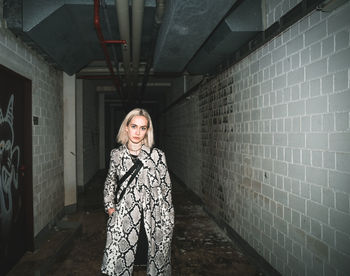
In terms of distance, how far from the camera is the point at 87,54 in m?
5.13

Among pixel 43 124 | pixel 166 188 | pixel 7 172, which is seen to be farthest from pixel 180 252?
pixel 43 124

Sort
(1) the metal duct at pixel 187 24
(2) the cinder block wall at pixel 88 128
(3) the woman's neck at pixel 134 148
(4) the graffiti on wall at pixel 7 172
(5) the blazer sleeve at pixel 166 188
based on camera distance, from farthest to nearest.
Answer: (2) the cinder block wall at pixel 88 128, (4) the graffiti on wall at pixel 7 172, (1) the metal duct at pixel 187 24, (3) the woman's neck at pixel 134 148, (5) the blazer sleeve at pixel 166 188

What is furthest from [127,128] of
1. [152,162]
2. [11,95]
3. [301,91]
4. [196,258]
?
[196,258]

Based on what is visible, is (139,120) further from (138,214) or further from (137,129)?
(138,214)

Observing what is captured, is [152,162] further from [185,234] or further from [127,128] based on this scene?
[185,234]

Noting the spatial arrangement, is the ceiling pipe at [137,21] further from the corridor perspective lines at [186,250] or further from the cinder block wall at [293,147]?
the corridor perspective lines at [186,250]

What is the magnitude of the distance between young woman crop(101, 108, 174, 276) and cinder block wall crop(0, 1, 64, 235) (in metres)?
1.74

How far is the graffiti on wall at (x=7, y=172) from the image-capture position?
3023 millimetres

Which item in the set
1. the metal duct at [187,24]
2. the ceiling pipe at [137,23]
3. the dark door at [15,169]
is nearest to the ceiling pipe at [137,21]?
the ceiling pipe at [137,23]

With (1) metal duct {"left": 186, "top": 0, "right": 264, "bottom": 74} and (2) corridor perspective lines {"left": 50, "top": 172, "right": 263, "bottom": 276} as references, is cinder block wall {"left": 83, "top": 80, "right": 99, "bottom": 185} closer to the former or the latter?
(2) corridor perspective lines {"left": 50, "top": 172, "right": 263, "bottom": 276}

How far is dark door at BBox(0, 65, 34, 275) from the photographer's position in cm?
306

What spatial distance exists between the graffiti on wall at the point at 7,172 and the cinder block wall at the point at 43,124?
531mm

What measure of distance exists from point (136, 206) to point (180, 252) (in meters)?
1.91

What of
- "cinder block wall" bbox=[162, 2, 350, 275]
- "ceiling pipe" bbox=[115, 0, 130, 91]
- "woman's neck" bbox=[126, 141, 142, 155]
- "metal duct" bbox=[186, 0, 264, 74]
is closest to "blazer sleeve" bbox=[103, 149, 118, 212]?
"woman's neck" bbox=[126, 141, 142, 155]
